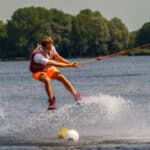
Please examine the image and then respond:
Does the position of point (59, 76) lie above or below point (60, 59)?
below

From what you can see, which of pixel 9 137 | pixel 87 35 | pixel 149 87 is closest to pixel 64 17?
pixel 87 35

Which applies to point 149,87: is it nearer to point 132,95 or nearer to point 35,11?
point 132,95

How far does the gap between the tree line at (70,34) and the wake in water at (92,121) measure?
74.4m

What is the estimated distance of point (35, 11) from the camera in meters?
119

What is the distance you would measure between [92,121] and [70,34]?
81900mm

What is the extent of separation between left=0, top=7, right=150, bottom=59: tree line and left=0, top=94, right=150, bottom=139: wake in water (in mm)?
74433

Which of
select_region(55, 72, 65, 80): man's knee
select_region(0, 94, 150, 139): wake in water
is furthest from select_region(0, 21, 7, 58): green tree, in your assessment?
select_region(55, 72, 65, 80): man's knee

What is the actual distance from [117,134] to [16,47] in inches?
3421

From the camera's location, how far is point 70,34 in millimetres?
106625

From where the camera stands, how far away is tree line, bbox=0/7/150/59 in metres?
104

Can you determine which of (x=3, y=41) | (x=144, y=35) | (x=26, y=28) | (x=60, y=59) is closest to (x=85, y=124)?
(x=60, y=59)

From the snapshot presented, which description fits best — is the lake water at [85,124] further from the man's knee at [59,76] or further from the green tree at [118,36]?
the green tree at [118,36]

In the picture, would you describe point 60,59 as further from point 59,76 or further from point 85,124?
point 85,124

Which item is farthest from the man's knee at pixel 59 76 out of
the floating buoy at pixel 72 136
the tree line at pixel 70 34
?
the tree line at pixel 70 34
